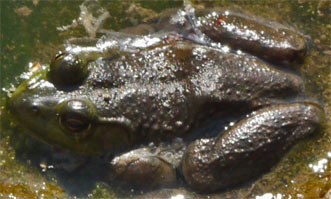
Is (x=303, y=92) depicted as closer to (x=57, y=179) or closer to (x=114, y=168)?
(x=114, y=168)

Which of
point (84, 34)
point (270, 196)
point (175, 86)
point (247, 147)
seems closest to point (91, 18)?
point (84, 34)

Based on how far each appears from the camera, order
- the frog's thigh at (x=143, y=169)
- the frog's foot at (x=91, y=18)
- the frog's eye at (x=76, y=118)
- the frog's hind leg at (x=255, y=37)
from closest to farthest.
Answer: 1. the frog's eye at (x=76, y=118)
2. the frog's thigh at (x=143, y=169)
3. the frog's hind leg at (x=255, y=37)
4. the frog's foot at (x=91, y=18)

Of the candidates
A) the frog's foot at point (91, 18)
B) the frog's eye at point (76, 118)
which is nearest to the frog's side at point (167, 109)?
the frog's eye at point (76, 118)

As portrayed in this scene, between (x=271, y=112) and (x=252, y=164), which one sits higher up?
(x=271, y=112)

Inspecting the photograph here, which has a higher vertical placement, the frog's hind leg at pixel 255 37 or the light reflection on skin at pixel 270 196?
the frog's hind leg at pixel 255 37

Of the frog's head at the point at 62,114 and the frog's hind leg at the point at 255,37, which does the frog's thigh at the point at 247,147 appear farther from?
the frog's head at the point at 62,114

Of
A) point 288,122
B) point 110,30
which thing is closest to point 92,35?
point 110,30

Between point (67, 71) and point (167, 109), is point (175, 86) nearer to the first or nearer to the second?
point (167, 109)
